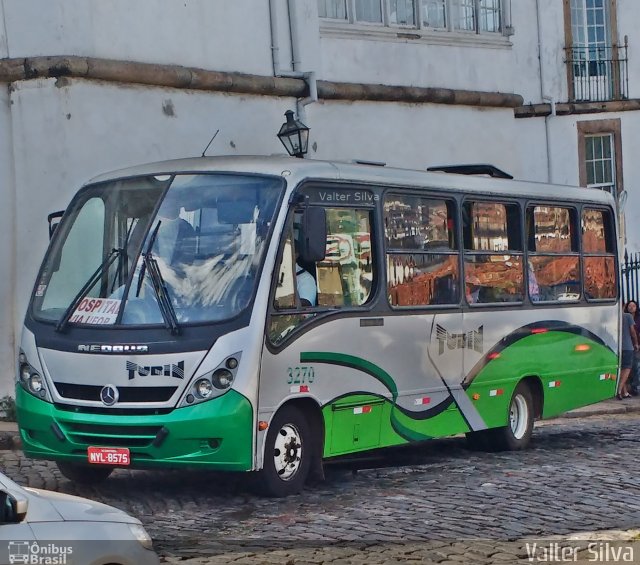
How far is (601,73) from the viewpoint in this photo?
3055 cm

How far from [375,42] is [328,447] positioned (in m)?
12.1

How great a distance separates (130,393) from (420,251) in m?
3.65

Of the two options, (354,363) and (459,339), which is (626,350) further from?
(354,363)

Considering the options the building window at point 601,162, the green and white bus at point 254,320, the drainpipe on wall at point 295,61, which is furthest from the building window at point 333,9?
the building window at point 601,162

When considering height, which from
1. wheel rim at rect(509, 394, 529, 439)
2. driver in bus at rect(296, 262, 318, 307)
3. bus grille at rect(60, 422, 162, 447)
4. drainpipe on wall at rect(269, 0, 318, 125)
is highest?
drainpipe on wall at rect(269, 0, 318, 125)

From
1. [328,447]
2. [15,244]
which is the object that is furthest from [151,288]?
[15,244]

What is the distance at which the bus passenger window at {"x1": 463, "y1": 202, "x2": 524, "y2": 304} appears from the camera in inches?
594

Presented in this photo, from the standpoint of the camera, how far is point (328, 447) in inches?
495

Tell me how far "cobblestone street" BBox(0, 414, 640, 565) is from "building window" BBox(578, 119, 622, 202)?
1509cm

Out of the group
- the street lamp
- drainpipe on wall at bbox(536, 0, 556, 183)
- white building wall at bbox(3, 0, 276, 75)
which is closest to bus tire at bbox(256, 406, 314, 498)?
the street lamp

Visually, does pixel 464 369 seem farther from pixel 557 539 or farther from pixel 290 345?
pixel 557 539

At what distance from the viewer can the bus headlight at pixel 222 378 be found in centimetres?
1153

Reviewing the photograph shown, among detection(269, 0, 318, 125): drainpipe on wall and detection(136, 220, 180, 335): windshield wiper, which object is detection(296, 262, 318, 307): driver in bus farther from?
detection(269, 0, 318, 125): drainpipe on wall

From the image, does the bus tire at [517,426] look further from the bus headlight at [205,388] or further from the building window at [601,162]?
the building window at [601,162]
